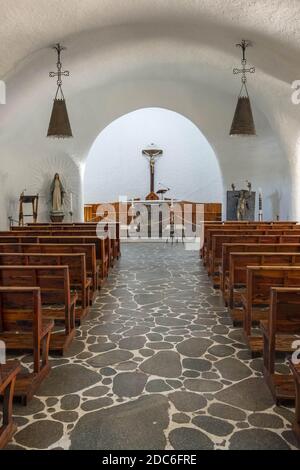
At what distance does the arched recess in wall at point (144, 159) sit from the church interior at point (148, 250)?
109 cm

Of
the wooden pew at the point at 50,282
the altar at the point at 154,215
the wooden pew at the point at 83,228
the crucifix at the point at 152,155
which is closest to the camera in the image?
the wooden pew at the point at 50,282

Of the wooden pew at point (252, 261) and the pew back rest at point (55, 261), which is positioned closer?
the wooden pew at point (252, 261)

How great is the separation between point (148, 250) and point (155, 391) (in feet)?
22.6

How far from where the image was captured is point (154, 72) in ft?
32.3

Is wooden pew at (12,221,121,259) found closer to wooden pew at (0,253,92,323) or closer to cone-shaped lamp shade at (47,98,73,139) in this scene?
cone-shaped lamp shade at (47,98,73,139)

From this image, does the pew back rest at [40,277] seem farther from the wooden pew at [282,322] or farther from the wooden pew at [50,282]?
the wooden pew at [282,322]

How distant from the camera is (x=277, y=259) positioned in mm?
4266

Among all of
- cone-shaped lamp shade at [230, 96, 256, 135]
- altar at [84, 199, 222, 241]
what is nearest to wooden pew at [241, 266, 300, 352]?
cone-shaped lamp shade at [230, 96, 256, 135]

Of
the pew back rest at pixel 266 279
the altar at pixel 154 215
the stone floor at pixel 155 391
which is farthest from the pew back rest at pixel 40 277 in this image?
the altar at pixel 154 215

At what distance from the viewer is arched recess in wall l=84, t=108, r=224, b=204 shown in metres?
15.2

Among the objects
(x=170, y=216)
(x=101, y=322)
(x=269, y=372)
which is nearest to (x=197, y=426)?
(x=269, y=372)

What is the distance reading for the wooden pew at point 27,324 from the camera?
289cm

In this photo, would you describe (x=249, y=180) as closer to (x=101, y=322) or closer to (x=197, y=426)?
(x=101, y=322)

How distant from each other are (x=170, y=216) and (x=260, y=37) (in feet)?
21.7
